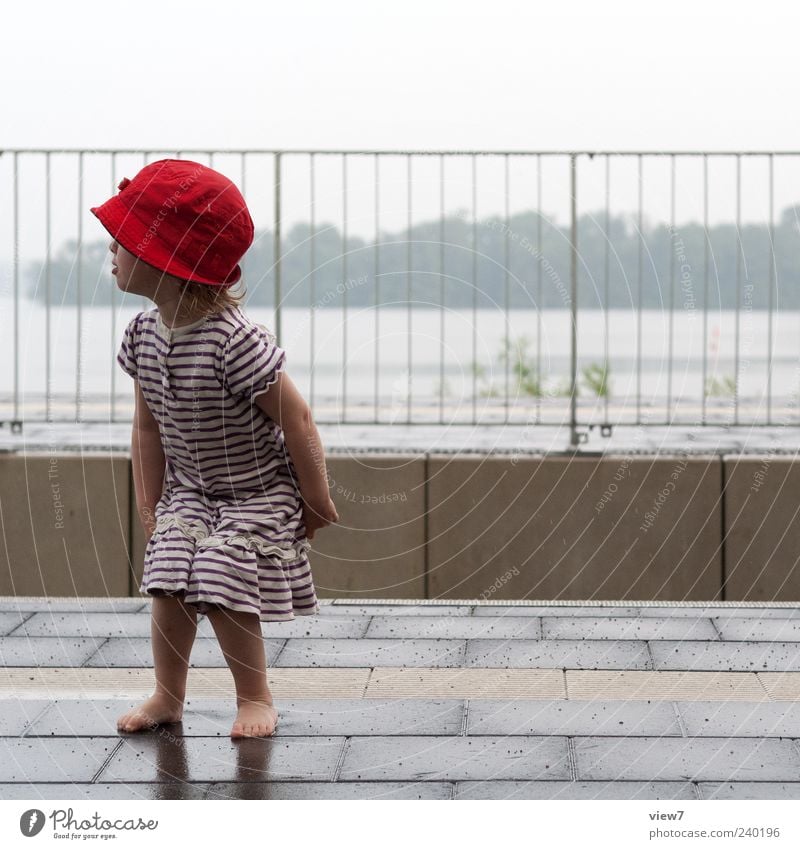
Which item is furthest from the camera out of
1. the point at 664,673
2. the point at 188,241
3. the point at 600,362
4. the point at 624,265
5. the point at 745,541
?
the point at 600,362

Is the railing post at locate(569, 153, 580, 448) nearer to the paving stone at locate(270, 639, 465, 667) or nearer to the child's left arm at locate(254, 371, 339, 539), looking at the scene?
the paving stone at locate(270, 639, 465, 667)

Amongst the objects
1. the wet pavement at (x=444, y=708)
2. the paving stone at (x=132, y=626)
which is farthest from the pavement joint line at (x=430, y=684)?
the paving stone at (x=132, y=626)

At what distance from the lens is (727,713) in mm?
4000

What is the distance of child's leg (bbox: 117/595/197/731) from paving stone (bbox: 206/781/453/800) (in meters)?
0.58

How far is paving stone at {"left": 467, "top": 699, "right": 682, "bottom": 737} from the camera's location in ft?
12.5

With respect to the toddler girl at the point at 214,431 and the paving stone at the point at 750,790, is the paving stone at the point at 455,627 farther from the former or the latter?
the paving stone at the point at 750,790

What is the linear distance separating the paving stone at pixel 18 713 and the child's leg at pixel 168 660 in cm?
28

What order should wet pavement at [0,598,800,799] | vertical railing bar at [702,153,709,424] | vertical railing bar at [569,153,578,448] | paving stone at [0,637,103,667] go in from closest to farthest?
wet pavement at [0,598,800,799] → paving stone at [0,637,103,667] → vertical railing bar at [569,153,578,448] → vertical railing bar at [702,153,709,424]

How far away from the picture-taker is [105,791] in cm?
330

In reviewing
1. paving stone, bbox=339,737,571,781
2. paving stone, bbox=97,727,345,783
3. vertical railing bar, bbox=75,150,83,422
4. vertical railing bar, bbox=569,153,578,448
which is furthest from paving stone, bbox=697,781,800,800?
vertical railing bar, bbox=75,150,83,422

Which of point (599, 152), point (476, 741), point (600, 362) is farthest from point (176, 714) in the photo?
point (600, 362)

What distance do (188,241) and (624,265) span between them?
434 centimetres

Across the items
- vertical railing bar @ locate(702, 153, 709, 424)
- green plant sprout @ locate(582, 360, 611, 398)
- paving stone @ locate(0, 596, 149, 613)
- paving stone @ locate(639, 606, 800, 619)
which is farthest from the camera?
green plant sprout @ locate(582, 360, 611, 398)

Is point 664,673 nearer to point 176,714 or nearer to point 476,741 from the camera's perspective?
point 476,741
